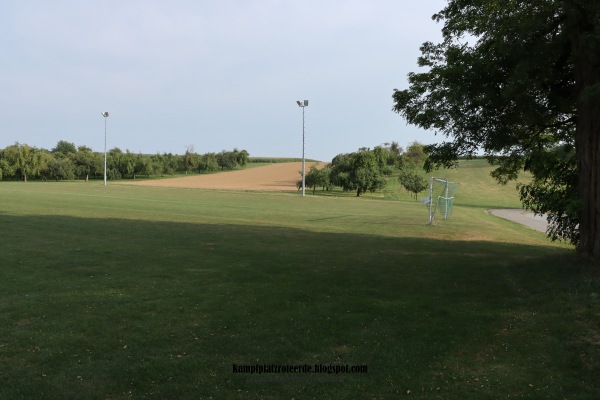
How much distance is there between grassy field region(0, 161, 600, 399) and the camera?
16.1ft

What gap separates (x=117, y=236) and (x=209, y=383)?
44.5 feet

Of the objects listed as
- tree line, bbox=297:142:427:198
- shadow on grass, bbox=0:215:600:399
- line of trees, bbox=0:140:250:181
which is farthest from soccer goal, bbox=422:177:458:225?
line of trees, bbox=0:140:250:181

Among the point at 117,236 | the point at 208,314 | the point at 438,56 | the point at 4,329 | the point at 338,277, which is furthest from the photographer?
the point at 117,236

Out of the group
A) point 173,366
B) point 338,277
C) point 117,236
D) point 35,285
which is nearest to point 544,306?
point 338,277

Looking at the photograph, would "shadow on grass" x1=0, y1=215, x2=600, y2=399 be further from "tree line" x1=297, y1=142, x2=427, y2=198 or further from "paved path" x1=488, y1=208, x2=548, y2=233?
"tree line" x1=297, y1=142, x2=427, y2=198

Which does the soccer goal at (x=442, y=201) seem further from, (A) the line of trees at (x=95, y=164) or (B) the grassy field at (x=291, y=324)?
(A) the line of trees at (x=95, y=164)

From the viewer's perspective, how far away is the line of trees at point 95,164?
310 feet

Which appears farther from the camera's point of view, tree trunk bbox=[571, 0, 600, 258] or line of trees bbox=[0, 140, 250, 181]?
line of trees bbox=[0, 140, 250, 181]

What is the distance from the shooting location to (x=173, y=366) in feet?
17.3

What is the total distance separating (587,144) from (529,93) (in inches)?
71.2

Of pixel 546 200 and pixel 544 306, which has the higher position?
pixel 546 200

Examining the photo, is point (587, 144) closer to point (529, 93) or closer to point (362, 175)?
point (529, 93)

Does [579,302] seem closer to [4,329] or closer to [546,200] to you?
[546,200]

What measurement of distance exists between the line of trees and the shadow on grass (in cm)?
9584
